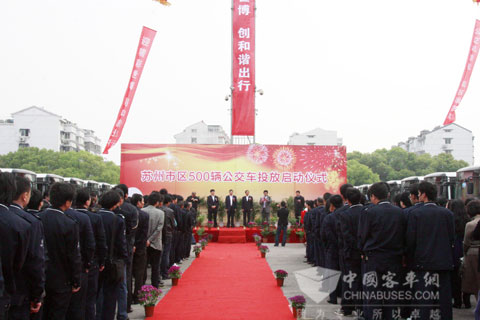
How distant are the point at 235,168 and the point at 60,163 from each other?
30.8 meters

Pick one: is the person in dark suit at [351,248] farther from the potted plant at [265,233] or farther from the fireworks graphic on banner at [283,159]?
the fireworks graphic on banner at [283,159]

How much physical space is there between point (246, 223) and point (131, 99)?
6149 millimetres

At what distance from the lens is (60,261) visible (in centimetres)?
393

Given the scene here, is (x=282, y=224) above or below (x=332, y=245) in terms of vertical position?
below

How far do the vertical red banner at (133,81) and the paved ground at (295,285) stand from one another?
21.5 ft

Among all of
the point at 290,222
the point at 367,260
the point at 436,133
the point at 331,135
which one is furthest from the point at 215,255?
the point at 331,135

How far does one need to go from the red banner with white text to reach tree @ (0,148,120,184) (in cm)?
2719

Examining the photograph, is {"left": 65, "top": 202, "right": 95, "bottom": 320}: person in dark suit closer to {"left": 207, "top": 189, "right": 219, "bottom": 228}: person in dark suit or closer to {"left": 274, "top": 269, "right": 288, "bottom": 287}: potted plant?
{"left": 274, "top": 269, "right": 288, "bottom": 287}: potted plant

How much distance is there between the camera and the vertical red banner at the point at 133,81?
1644cm

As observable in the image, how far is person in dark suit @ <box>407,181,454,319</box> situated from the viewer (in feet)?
15.5

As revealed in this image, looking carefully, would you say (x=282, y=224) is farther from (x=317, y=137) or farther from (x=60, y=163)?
(x=317, y=137)

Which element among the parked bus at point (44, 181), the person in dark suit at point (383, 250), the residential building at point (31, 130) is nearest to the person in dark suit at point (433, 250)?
the person in dark suit at point (383, 250)

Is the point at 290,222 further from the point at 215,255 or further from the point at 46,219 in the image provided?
the point at 46,219

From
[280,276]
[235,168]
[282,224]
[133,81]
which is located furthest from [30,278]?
[235,168]
